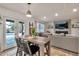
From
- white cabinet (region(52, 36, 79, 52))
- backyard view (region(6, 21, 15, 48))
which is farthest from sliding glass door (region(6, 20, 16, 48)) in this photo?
white cabinet (region(52, 36, 79, 52))

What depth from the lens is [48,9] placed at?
1974 mm

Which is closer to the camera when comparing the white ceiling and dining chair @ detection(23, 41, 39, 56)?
the white ceiling

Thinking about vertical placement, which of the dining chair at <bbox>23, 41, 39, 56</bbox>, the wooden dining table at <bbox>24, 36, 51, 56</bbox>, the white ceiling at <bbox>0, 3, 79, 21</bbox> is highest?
the white ceiling at <bbox>0, 3, 79, 21</bbox>

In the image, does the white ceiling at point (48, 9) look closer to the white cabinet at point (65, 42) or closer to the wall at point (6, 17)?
the wall at point (6, 17)

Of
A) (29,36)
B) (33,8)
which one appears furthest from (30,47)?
(33,8)

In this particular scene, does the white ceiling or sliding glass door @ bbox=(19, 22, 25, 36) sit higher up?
the white ceiling

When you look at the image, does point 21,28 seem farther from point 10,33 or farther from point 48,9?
point 48,9

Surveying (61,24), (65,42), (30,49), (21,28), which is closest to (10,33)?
(21,28)

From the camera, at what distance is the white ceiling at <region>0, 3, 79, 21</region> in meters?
1.80

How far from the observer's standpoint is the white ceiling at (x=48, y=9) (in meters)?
1.80

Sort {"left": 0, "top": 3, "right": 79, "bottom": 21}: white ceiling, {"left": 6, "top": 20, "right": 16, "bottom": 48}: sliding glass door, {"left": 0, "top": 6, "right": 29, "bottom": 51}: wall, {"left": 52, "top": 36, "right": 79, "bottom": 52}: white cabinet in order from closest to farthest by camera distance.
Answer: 1. {"left": 0, "top": 3, "right": 79, "bottom": 21}: white ceiling
2. {"left": 0, "top": 6, "right": 29, "bottom": 51}: wall
3. {"left": 6, "top": 20, "right": 16, "bottom": 48}: sliding glass door
4. {"left": 52, "top": 36, "right": 79, "bottom": 52}: white cabinet

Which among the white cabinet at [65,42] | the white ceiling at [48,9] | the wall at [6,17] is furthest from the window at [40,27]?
the white cabinet at [65,42]

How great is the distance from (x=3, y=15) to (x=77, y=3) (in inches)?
55.3

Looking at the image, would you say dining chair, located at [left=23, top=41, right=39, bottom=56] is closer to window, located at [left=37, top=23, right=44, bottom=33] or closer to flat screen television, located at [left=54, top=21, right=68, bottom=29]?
window, located at [left=37, top=23, right=44, bottom=33]
